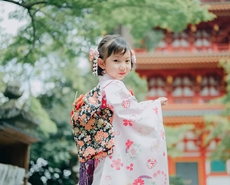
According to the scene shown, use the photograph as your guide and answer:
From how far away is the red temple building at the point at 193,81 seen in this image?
11617 millimetres

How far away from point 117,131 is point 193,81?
1083 centimetres

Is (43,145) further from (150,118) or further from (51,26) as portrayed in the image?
(150,118)

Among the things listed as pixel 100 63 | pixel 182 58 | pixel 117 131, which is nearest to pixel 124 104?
pixel 117 131

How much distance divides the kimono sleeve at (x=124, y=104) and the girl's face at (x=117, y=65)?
0.07 meters

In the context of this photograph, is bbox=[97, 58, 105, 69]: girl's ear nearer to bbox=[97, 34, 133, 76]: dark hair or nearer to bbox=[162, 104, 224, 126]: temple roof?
bbox=[97, 34, 133, 76]: dark hair

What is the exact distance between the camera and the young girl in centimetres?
210

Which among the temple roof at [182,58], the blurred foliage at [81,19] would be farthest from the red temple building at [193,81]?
the blurred foliage at [81,19]

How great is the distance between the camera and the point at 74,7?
4961 millimetres

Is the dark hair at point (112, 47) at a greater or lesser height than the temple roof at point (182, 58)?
lesser

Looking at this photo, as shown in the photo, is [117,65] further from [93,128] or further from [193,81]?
[193,81]

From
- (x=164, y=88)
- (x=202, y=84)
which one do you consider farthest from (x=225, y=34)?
(x=164, y=88)

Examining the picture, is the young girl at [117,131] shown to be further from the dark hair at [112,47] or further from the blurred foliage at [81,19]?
the blurred foliage at [81,19]

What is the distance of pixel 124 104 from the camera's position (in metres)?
2.15

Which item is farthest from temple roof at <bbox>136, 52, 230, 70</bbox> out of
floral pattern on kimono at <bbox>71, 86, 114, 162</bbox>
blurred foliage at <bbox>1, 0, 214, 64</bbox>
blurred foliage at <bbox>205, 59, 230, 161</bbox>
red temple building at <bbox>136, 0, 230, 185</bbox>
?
floral pattern on kimono at <bbox>71, 86, 114, 162</bbox>
